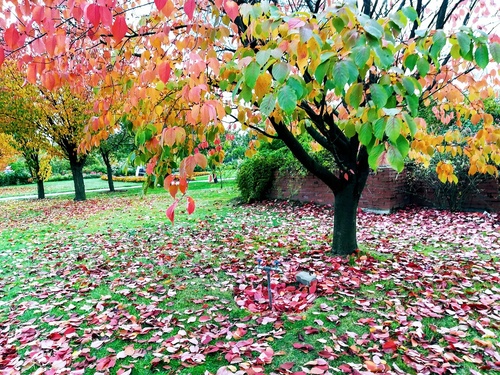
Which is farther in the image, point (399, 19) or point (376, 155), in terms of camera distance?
point (399, 19)

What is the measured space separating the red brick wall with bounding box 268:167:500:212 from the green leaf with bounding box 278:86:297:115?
6094mm

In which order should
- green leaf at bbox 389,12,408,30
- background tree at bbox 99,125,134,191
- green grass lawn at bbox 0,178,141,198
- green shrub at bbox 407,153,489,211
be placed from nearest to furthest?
1. green leaf at bbox 389,12,408,30
2. green shrub at bbox 407,153,489,211
3. background tree at bbox 99,125,134,191
4. green grass lawn at bbox 0,178,141,198

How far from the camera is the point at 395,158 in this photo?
1.36 m

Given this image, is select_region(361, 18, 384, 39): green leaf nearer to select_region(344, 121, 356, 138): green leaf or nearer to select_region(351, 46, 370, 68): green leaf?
select_region(351, 46, 370, 68): green leaf

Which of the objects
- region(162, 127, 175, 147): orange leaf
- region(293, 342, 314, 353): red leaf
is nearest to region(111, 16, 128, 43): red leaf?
region(162, 127, 175, 147): orange leaf

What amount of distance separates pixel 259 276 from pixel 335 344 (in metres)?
1.50

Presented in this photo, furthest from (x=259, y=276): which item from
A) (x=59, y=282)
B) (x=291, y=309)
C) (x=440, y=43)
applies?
(x=440, y=43)

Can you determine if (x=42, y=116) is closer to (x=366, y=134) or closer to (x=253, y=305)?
(x=253, y=305)

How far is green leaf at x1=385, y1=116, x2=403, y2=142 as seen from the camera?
1.34 m

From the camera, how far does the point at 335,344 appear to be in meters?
2.39

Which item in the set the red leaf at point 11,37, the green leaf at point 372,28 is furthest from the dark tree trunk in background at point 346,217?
the red leaf at point 11,37

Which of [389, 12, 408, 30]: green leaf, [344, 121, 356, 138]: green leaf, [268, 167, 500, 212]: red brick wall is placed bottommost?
[268, 167, 500, 212]: red brick wall

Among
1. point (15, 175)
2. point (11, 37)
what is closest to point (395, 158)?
point (11, 37)

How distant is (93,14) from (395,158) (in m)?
1.41
